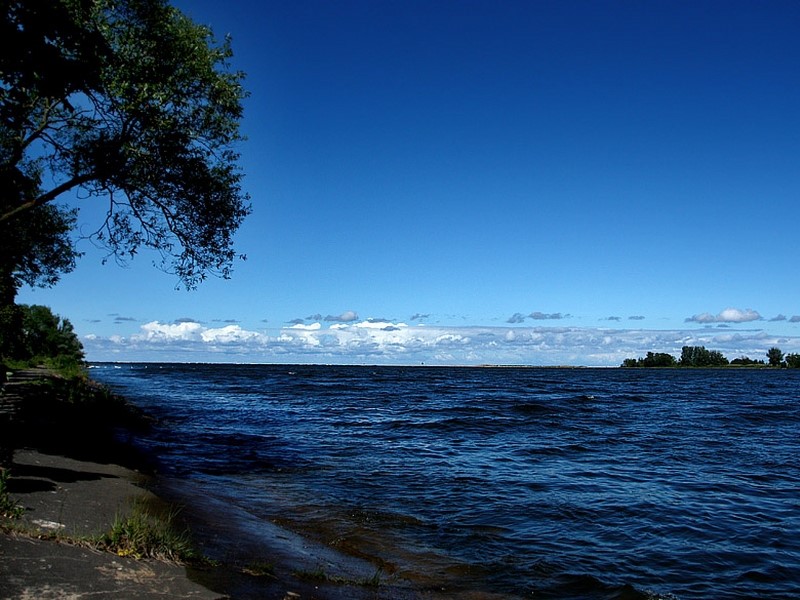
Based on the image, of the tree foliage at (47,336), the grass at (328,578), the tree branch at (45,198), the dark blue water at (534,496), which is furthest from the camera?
the tree foliage at (47,336)

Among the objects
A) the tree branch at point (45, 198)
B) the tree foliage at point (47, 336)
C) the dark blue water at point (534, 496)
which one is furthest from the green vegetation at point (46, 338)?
the tree branch at point (45, 198)

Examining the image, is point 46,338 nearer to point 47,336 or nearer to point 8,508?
point 47,336

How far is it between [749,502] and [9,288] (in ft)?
134

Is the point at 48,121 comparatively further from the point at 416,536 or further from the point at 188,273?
the point at 416,536

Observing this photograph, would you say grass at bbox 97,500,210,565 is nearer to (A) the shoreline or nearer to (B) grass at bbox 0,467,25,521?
(A) the shoreline

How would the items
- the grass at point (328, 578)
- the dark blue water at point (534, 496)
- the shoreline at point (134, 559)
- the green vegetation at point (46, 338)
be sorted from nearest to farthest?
the shoreline at point (134, 559) → the grass at point (328, 578) → the dark blue water at point (534, 496) → the green vegetation at point (46, 338)

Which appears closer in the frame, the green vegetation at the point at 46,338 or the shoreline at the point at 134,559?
the shoreline at the point at 134,559

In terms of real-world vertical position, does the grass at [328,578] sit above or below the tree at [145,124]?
below

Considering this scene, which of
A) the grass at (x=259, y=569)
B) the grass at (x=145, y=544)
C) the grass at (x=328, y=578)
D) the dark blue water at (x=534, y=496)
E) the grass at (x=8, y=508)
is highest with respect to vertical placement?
the grass at (x=8, y=508)

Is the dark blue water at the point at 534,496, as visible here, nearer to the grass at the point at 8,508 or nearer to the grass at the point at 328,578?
the grass at the point at 328,578

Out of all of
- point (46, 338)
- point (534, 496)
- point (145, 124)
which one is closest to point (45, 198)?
point (145, 124)

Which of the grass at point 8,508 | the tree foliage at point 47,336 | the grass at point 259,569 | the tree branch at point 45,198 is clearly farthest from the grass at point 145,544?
the tree foliage at point 47,336

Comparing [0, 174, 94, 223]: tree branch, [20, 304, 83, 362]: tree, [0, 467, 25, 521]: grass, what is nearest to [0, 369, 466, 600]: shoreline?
[0, 467, 25, 521]: grass

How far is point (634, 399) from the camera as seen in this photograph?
5847cm
